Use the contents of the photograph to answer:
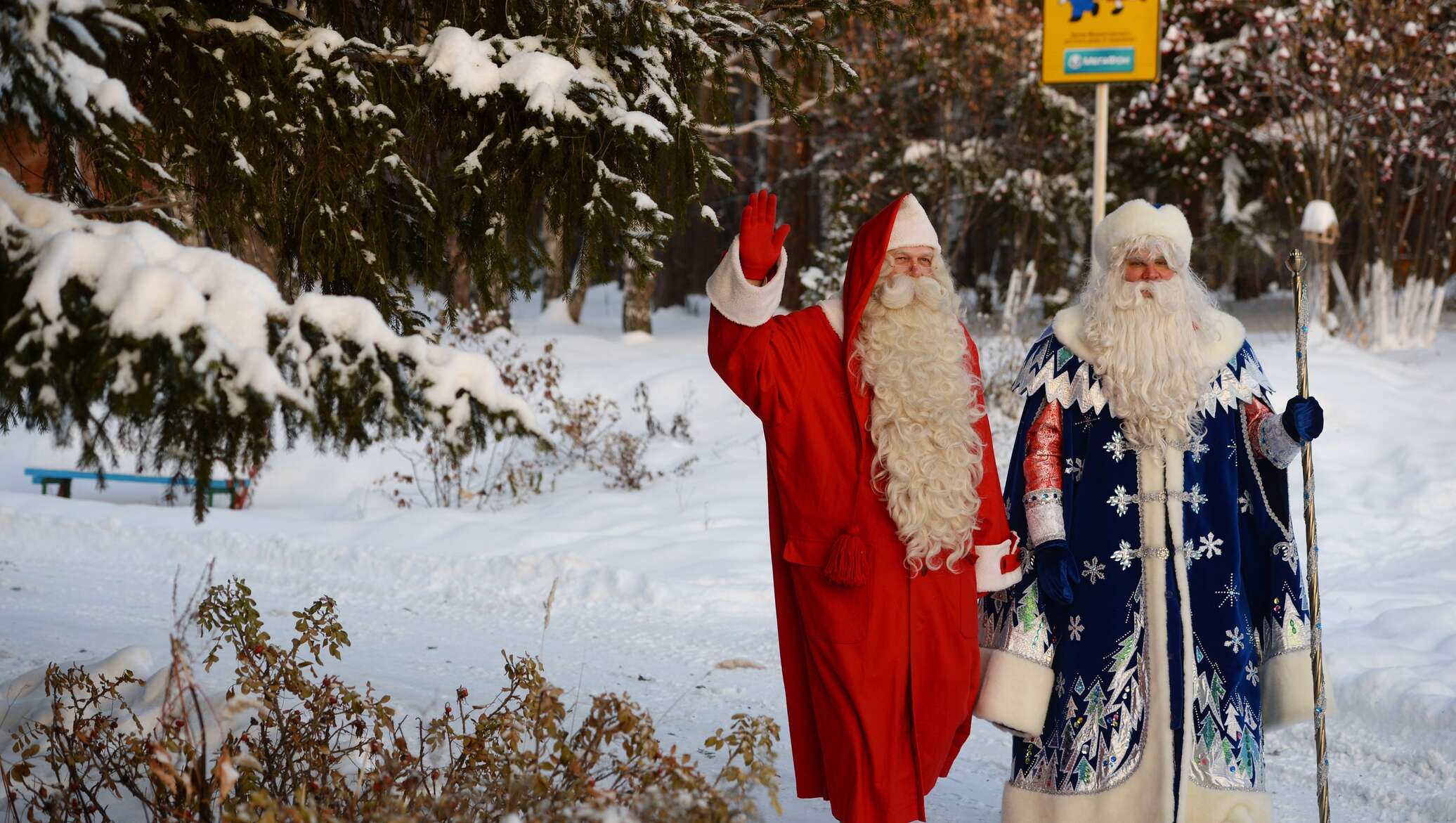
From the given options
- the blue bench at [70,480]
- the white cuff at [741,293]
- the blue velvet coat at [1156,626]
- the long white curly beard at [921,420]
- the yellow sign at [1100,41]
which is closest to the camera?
the white cuff at [741,293]

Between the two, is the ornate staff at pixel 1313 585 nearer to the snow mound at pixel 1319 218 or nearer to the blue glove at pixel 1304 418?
the blue glove at pixel 1304 418

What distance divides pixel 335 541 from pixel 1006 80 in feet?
40.7

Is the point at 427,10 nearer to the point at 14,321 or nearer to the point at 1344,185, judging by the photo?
the point at 14,321

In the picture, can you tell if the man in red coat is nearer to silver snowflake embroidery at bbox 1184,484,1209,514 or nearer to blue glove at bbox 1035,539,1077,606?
blue glove at bbox 1035,539,1077,606

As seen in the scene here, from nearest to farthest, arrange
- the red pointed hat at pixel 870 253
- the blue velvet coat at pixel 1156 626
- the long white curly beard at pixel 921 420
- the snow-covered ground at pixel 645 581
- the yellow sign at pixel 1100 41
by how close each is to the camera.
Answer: the long white curly beard at pixel 921 420 → the red pointed hat at pixel 870 253 → the blue velvet coat at pixel 1156 626 → the snow-covered ground at pixel 645 581 → the yellow sign at pixel 1100 41

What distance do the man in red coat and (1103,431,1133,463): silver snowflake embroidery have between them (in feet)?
1.32

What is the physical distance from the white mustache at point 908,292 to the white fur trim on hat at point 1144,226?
60cm

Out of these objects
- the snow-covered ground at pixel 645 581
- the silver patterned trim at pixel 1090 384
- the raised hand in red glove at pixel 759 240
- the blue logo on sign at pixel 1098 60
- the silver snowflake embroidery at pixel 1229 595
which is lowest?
the snow-covered ground at pixel 645 581

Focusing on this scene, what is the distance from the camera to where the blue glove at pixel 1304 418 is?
144 inches

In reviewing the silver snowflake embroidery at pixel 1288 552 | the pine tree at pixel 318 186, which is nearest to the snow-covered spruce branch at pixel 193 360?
the pine tree at pixel 318 186

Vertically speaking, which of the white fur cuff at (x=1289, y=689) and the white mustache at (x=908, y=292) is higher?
the white mustache at (x=908, y=292)

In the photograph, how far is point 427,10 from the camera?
446cm

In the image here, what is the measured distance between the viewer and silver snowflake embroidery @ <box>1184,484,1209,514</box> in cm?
392

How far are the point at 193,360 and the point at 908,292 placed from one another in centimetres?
200
